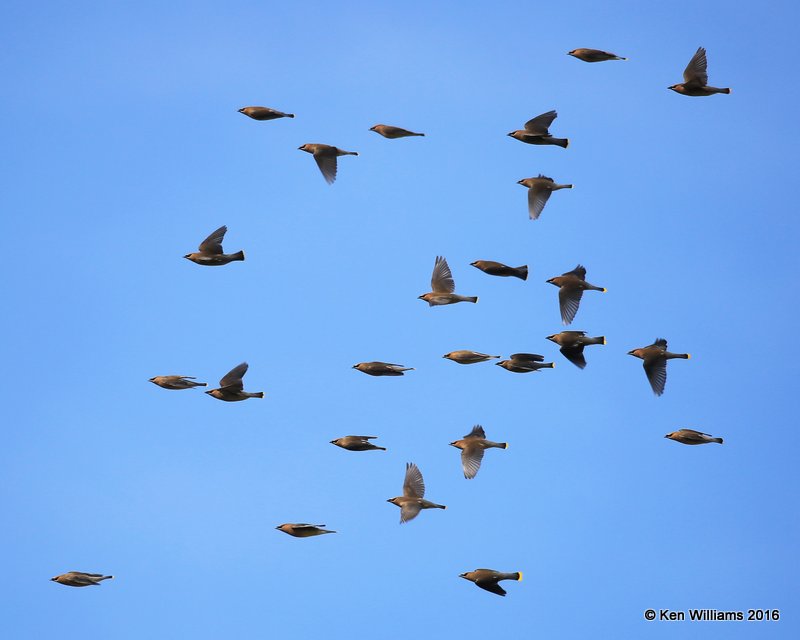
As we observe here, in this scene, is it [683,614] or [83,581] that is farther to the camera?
[683,614]

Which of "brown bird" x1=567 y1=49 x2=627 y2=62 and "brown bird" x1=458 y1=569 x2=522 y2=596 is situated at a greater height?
"brown bird" x1=567 y1=49 x2=627 y2=62

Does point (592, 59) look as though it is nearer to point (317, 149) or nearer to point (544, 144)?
point (544, 144)

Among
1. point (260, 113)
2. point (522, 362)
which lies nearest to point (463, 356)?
point (522, 362)

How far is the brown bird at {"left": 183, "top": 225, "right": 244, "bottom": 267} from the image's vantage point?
42000 mm

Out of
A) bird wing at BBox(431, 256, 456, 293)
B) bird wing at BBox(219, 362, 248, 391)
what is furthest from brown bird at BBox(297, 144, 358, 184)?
bird wing at BBox(219, 362, 248, 391)

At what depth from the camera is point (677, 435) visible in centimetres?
4219

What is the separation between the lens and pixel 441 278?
140ft

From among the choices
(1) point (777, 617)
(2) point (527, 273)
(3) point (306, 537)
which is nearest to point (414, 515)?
(3) point (306, 537)

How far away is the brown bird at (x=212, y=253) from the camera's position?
42.0m

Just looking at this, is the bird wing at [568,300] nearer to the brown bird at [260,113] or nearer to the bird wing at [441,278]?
the bird wing at [441,278]

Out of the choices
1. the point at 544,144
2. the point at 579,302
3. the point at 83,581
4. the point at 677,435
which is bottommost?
the point at 83,581

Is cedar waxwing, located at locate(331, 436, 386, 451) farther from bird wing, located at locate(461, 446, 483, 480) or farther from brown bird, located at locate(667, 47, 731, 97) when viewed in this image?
brown bird, located at locate(667, 47, 731, 97)

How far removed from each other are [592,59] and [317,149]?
5.68 meters

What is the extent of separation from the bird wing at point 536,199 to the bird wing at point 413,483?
225 inches
